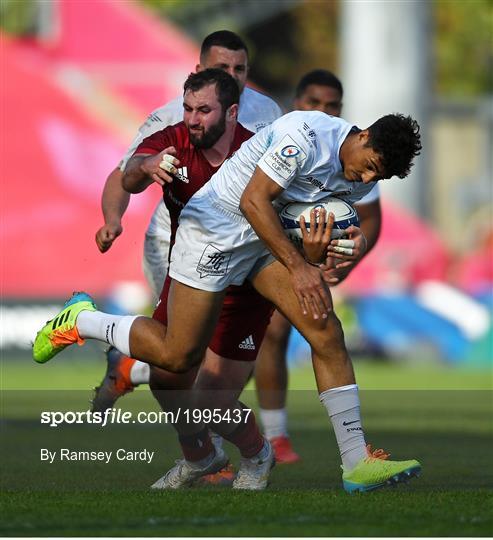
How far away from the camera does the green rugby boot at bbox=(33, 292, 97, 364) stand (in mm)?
9039

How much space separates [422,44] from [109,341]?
933 inches

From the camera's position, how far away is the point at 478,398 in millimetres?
16734

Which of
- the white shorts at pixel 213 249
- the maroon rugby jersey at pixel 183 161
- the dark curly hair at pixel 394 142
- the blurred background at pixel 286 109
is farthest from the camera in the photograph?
the blurred background at pixel 286 109

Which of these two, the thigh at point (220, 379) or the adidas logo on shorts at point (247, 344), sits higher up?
the adidas logo on shorts at point (247, 344)

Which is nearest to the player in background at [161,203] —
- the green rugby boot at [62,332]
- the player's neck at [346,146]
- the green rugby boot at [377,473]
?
the green rugby boot at [62,332]

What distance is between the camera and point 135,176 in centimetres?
876

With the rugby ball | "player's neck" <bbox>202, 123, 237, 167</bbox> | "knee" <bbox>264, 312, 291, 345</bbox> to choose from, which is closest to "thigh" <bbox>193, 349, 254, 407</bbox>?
the rugby ball

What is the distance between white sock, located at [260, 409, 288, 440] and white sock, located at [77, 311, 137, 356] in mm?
2124

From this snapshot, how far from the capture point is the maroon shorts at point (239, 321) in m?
8.95

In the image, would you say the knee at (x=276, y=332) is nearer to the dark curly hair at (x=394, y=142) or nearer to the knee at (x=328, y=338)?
the knee at (x=328, y=338)

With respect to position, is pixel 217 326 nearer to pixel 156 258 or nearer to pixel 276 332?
pixel 156 258

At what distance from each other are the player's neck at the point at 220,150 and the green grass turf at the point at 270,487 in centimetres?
183

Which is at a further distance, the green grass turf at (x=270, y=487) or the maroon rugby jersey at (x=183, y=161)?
the maroon rugby jersey at (x=183, y=161)

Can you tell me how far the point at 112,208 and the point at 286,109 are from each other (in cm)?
1317
